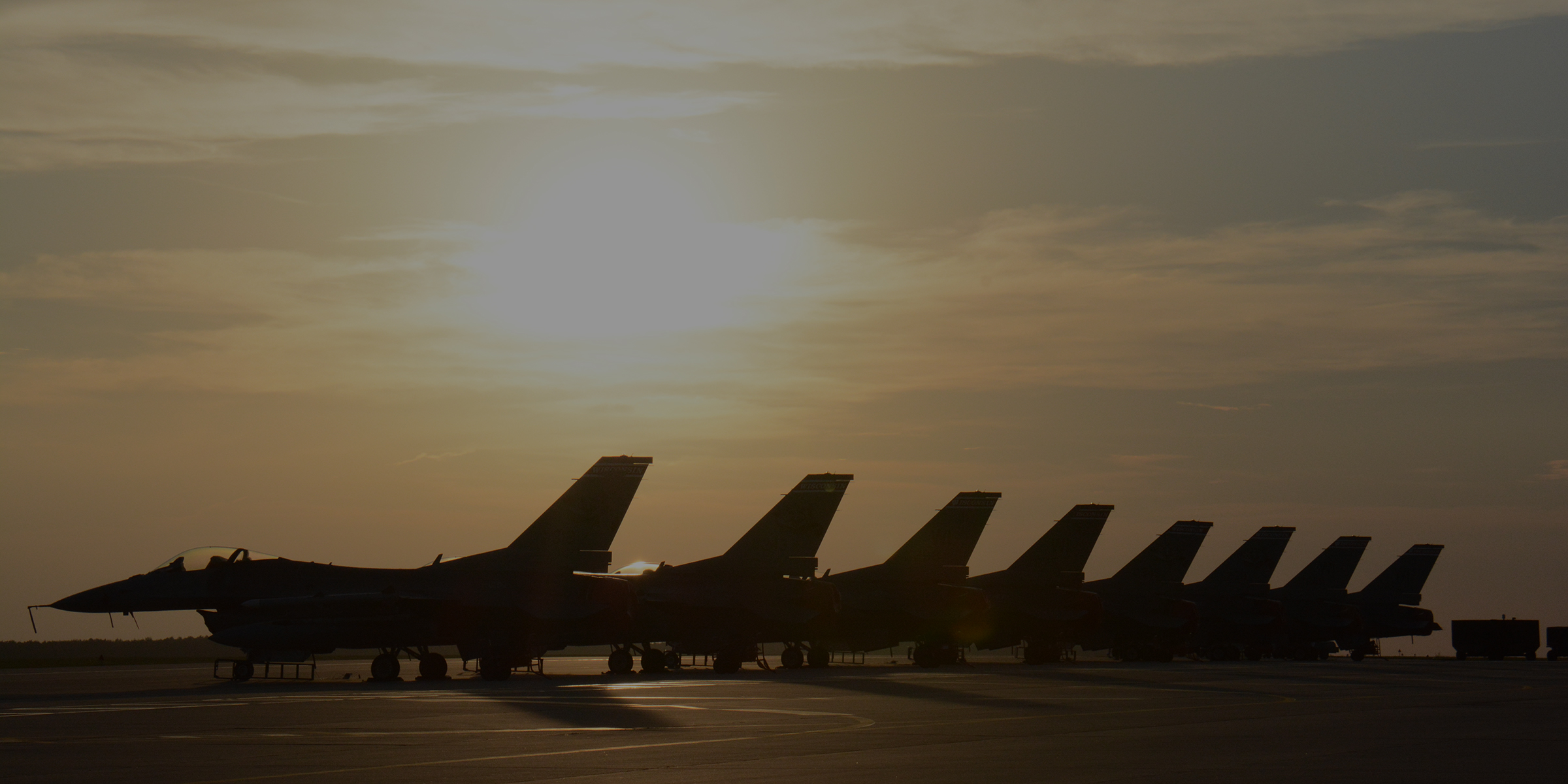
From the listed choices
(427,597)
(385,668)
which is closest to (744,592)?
(427,597)

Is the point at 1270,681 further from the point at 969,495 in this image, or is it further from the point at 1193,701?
the point at 969,495

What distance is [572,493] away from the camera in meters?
39.1

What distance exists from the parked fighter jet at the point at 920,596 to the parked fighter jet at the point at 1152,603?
860cm

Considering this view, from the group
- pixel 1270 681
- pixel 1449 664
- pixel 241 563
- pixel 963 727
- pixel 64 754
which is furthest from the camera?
pixel 1449 664

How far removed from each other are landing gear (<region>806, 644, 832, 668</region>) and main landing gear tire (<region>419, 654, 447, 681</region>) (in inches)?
533

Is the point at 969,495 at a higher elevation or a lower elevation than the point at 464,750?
higher

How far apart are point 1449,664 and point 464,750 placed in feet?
169

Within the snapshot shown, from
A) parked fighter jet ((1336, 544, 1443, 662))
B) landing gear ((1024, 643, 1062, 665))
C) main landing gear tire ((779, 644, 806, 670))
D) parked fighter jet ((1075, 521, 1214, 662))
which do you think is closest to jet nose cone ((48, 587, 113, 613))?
main landing gear tire ((779, 644, 806, 670))

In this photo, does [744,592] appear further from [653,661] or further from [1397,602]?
[1397,602]

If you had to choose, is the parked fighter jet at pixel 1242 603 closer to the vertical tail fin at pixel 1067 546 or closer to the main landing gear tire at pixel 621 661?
the vertical tail fin at pixel 1067 546

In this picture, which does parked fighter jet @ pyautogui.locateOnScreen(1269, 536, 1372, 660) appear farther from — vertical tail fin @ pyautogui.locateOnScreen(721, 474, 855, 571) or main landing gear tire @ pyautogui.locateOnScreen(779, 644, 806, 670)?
vertical tail fin @ pyautogui.locateOnScreen(721, 474, 855, 571)

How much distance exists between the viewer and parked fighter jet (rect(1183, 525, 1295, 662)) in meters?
59.8

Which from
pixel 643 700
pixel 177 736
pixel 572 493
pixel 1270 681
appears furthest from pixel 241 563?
pixel 1270 681

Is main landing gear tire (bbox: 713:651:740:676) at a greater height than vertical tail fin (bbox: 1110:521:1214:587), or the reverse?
vertical tail fin (bbox: 1110:521:1214:587)
